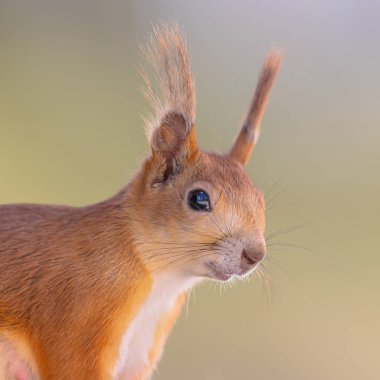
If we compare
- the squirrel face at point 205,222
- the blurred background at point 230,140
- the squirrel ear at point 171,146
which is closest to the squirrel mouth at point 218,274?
the squirrel face at point 205,222

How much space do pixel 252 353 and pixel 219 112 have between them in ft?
1.89

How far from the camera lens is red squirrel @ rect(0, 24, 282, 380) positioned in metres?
0.76

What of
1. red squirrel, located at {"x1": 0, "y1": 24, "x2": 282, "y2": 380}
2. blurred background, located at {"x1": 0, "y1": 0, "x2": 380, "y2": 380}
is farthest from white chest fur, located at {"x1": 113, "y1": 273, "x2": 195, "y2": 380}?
blurred background, located at {"x1": 0, "y1": 0, "x2": 380, "y2": 380}

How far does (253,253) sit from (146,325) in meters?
0.20

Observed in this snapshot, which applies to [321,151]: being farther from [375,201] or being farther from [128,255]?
[128,255]

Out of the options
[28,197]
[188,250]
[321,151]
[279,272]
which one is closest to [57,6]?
[28,197]

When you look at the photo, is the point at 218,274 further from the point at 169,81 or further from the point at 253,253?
the point at 169,81

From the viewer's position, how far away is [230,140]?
58.3 inches

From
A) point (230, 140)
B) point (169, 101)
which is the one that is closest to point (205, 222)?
point (169, 101)

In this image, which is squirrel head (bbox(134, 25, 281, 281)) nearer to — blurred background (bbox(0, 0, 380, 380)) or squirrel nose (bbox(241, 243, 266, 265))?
squirrel nose (bbox(241, 243, 266, 265))

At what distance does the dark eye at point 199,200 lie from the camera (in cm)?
78

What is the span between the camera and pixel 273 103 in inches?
63.0

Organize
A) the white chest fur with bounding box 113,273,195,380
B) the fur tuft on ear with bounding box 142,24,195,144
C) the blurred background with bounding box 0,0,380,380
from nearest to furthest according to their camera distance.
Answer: the fur tuft on ear with bounding box 142,24,195,144 < the white chest fur with bounding box 113,273,195,380 < the blurred background with bounding box 0,0,380,380

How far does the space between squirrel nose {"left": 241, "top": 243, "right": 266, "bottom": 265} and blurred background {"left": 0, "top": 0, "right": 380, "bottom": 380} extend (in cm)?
72
